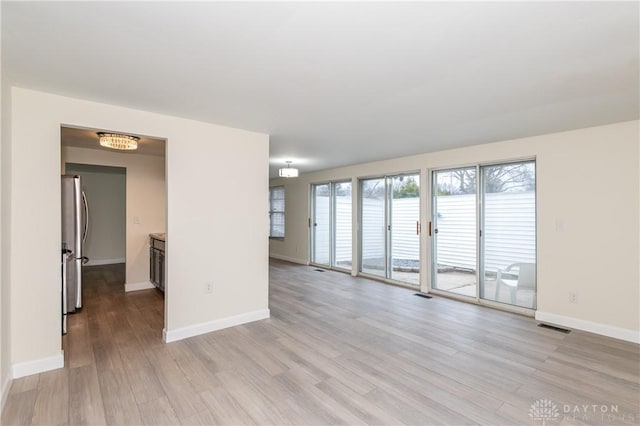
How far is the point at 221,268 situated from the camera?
3609 mm

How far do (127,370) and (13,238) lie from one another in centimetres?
139

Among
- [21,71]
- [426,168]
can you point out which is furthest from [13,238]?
[426,168]

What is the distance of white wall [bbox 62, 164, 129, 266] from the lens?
7594mm

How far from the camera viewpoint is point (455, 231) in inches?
196

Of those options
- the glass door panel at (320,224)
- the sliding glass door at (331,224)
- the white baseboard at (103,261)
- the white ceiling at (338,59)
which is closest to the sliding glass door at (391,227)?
the sliding glass door at (331,224)

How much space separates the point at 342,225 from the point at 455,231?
265 cm

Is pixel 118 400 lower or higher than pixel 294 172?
lower

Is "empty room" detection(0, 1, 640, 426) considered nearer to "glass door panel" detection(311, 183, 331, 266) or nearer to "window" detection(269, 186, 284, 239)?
"glass door panel" detection(311, 183, 331, 266)

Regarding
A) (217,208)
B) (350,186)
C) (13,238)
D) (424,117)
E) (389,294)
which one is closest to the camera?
(13,238)

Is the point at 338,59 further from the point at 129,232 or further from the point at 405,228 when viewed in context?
the point at 129,232

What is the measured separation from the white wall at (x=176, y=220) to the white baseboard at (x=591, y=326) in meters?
3.57

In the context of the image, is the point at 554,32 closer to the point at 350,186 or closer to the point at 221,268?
the point at 221,268

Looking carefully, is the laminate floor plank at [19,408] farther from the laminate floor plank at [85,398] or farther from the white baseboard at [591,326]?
the white baseboard at [591,326]

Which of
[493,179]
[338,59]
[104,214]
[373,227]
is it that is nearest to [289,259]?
[373,227]
